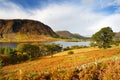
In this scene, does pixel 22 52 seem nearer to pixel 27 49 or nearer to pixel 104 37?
pixel 27 49

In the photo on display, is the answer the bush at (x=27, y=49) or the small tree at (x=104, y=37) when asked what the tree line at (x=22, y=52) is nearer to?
the bush at (x=27, y=49)

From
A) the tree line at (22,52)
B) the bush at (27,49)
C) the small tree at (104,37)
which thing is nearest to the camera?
the small tree at (104,37)

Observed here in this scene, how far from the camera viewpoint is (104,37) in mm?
89438

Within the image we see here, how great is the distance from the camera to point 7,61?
91062 millimetres

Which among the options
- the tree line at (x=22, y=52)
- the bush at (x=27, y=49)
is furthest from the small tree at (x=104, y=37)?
the bush at (x=27, y=49)

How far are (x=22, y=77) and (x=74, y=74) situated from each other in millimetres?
3151

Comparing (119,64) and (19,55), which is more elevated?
(119,64)

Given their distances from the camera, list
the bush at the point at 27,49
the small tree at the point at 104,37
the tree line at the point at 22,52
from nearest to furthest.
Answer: the small tree at the point at 104,37 < the tree line at the point at 22,52 < the bush at the point at 27,49

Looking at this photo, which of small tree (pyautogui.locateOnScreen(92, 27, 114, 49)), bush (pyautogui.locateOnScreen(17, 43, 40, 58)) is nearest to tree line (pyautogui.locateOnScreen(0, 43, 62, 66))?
bush (pyautogui.locateOnScreen(17, 43, 40, 58))

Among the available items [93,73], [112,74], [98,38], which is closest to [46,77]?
[93,73]

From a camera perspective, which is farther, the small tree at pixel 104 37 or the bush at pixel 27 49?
the bush at pixel 27 49

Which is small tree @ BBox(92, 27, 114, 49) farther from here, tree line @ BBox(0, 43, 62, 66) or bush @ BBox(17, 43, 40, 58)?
bush @ BBox(17, 43, 40, 58)

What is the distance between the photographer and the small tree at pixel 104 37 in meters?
87.7

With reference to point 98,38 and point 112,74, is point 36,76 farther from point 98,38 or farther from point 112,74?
point 98,38
